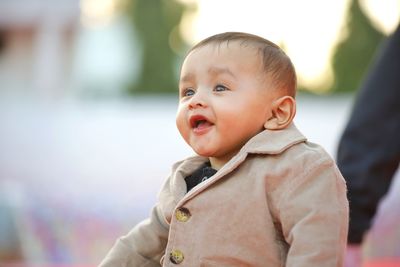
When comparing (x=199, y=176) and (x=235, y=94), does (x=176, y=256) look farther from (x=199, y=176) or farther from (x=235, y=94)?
Answer: (x=235, y=94)

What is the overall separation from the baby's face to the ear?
1 cm

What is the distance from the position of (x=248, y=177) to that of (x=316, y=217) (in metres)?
0.14

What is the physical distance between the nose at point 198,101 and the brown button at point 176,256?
26cm

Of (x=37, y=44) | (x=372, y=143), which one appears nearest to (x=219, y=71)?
(x=372, y=143)

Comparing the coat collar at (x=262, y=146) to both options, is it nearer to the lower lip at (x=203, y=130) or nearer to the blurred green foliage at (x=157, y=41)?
the lower lip at (x=203, y=130)

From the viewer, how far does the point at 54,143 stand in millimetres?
5891

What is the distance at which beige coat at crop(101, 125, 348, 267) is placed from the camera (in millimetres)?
1238

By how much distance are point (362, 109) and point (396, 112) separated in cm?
10

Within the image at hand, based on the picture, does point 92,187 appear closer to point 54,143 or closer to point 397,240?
point 54,143

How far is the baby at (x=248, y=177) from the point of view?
125 centimetres

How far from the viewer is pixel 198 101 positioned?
1355 millimetres

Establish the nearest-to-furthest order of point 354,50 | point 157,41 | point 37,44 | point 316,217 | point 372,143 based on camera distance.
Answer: point 316,217 < point 372,143 < point 354,50 < point 37,44 < point 157,41

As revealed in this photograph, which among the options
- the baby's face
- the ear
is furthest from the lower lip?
the ear

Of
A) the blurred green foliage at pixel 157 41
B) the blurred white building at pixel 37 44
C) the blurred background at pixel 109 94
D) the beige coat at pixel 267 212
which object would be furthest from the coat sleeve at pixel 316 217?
the blurred green foliage at pixel 157 41
